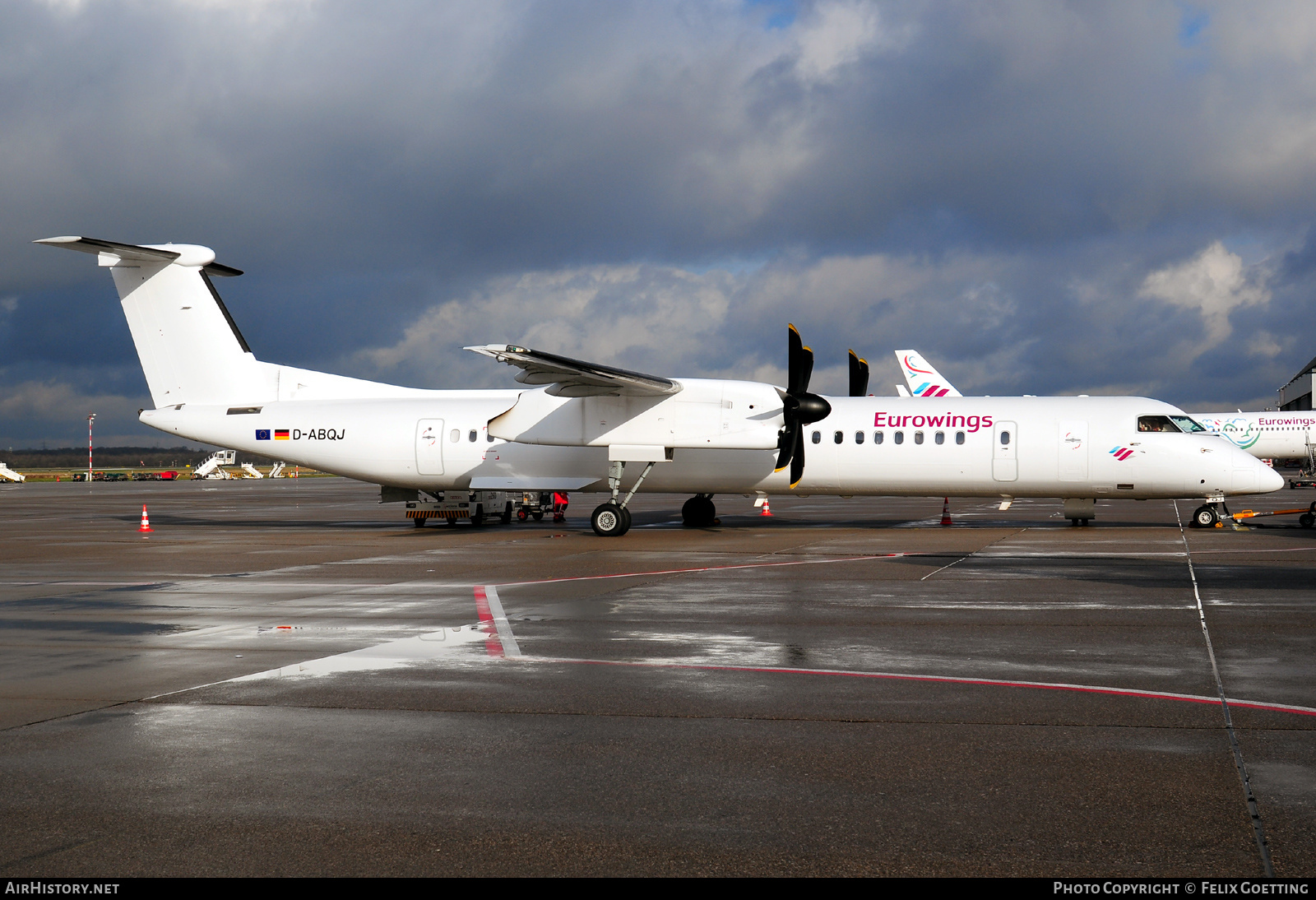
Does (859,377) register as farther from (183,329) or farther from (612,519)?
(183,329)

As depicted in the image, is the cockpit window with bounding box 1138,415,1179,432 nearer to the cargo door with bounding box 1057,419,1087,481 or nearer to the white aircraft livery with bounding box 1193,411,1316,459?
the cargo door with bounding box 1057,419,1087,481

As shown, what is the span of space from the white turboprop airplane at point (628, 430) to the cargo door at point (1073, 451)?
39mm

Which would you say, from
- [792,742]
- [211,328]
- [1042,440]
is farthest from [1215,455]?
[211,328]

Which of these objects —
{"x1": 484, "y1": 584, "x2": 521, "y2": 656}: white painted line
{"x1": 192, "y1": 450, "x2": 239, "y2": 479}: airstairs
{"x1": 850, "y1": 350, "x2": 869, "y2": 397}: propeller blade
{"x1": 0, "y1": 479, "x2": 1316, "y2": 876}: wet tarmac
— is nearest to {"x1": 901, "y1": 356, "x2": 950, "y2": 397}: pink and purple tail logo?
{"x1": 850, "y1": 350, "x2": 869, "y2": 397}: propeller blade

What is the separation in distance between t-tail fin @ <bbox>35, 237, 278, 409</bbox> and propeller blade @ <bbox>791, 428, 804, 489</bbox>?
47.1 ft

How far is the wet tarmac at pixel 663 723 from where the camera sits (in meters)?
4.76

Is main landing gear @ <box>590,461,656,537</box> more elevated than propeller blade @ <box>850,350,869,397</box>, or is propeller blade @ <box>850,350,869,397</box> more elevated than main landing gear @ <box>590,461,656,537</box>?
propeller blade @ <box>850,350,869,397</box>

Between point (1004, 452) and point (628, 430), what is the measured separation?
29.7 ft

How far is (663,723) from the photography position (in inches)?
278

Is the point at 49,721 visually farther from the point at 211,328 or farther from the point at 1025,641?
the point at 211,328

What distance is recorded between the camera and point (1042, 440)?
24797 millimetres

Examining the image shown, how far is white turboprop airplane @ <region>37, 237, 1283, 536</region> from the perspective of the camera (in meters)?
24.6

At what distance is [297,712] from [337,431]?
69.2 feet

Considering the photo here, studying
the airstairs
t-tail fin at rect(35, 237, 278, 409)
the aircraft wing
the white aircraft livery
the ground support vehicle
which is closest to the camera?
the aircraft wing
